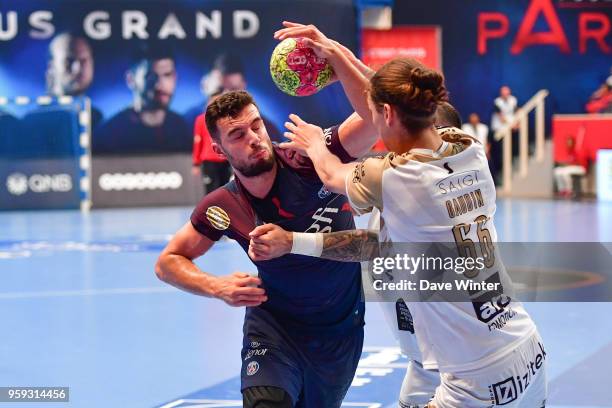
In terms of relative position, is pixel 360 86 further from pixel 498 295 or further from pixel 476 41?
pixel 476 41

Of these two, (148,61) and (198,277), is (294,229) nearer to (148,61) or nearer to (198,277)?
(198,277)

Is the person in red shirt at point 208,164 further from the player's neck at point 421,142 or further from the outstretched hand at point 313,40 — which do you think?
the player's neck at point 421,142

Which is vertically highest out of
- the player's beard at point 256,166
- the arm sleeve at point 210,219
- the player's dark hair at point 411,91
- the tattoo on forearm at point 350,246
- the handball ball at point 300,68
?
the handball ball at point 300,68

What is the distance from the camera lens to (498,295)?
3742 mm

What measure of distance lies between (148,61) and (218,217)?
18236 mm

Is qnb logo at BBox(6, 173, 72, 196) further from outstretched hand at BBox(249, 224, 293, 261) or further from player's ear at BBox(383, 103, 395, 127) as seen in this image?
player's ear at BBox(383, 103, 395, 127)

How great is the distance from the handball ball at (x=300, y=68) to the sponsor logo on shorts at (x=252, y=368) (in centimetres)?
121

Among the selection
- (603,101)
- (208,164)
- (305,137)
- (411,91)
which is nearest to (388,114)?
(411,91)

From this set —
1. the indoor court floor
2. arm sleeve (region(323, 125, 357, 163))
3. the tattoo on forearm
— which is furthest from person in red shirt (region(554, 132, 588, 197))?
the tattoo on forearm

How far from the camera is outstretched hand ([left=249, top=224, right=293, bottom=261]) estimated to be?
13.5ft

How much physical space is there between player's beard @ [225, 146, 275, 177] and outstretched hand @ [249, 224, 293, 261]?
49 centimetres

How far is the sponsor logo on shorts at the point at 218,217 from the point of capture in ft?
15.5

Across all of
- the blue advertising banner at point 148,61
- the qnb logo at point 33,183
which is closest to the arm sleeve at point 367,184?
the qnb logo at point 33,183

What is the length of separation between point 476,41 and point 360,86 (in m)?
25.0
